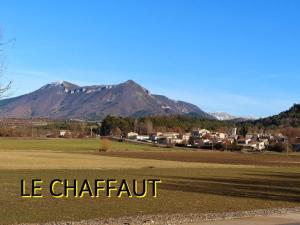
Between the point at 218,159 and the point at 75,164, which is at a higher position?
the point at 75,164

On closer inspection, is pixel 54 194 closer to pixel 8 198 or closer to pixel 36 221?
pixel 8 198

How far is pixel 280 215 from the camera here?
2277cm

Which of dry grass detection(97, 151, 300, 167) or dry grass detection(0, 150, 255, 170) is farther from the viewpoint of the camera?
dry grass detection(97, 151, 300, 167)

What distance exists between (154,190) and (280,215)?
15280 mm

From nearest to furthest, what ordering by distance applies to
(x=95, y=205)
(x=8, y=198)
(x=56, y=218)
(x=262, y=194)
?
(x=56, y=218) → (x=95, y=205) → (x=8, y=198) → (x=262, y=194)

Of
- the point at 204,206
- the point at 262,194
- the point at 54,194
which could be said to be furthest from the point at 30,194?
the point at 262,194

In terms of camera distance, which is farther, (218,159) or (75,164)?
(218,159)

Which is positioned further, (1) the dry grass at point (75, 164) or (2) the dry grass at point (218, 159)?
(2) the dry grass at point (218, 159)

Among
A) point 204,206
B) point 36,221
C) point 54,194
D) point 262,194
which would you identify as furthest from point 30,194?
point 262,194

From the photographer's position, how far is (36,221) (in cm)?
2056

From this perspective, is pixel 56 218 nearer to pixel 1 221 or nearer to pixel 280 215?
pixel 1 221

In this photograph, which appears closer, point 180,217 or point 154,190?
point 180,217

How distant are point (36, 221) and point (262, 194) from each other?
19.7m

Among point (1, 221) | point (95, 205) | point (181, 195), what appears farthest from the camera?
point (181, 195)
